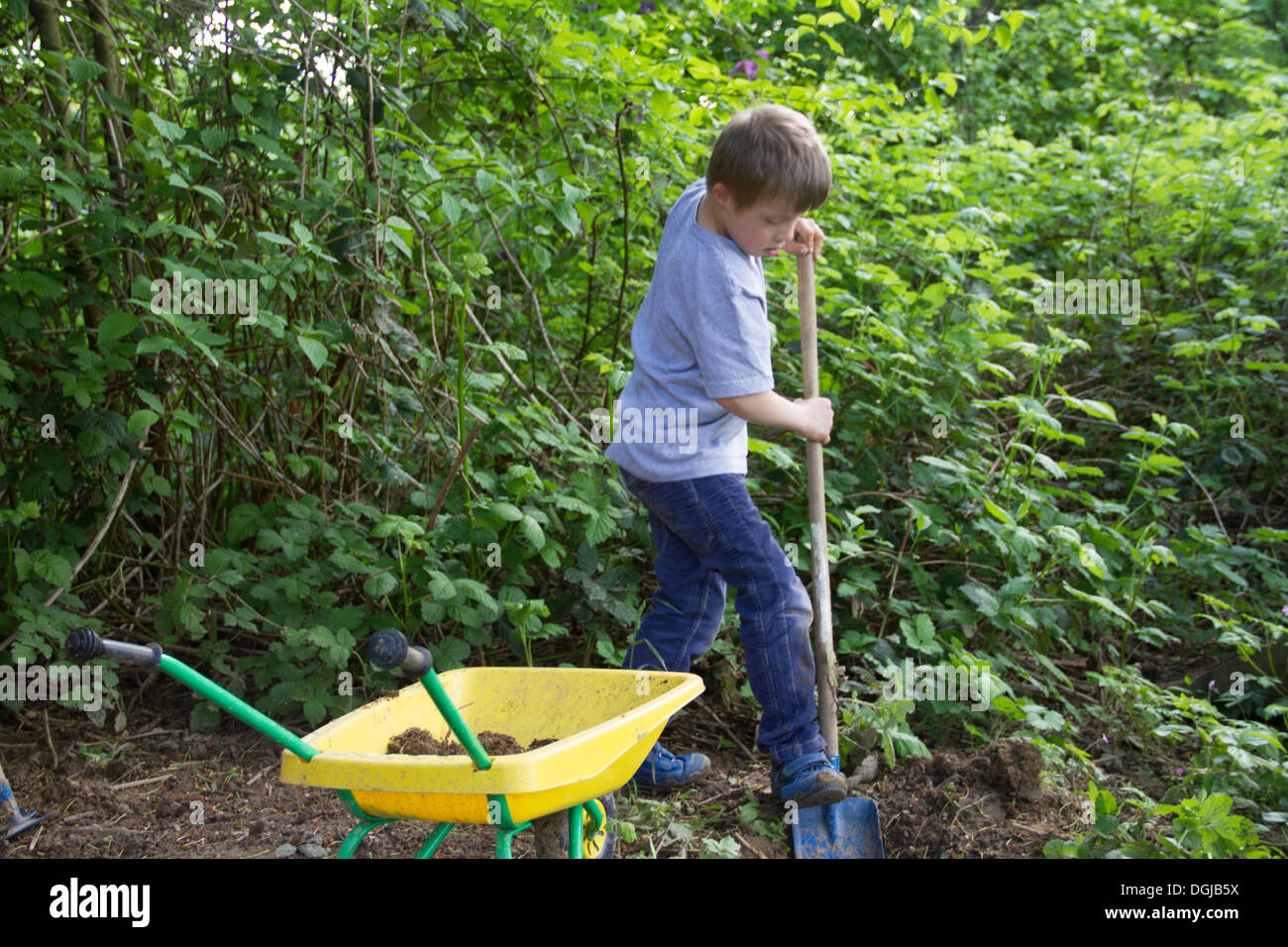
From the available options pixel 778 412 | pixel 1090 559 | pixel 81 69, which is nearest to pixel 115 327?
pixel 81 69

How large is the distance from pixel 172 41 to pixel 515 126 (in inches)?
44.8

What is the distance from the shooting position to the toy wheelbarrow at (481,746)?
1431 mm

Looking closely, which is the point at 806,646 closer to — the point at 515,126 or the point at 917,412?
the point at 917,412

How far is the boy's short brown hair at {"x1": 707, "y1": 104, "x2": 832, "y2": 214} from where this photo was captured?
7.20 feet

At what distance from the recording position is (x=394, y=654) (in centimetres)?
124

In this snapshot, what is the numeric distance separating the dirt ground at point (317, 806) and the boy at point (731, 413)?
241 millimetres

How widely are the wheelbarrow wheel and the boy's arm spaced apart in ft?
2.87

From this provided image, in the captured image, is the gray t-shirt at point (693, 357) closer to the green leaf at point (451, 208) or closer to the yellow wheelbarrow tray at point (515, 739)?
the yellow wheelbarrow tray at point (515, 739)

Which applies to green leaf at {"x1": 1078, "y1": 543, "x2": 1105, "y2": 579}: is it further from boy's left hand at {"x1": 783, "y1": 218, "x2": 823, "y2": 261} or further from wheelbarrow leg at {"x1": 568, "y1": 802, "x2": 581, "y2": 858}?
wheelbarrow leg at {"x1": 568, "y1": 802, "x2": 581, "y2": 858}

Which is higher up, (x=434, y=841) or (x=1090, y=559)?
(x=1090, y=559)

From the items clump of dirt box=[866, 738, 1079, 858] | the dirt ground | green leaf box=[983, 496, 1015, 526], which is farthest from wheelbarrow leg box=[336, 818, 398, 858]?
green leaf box=[983, 496, 1015, 526]

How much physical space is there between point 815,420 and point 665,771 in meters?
0.98

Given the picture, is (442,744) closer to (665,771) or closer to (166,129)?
(665,771)

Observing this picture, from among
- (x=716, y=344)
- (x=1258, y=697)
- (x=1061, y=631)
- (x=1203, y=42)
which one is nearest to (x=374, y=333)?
(x=716, y=344)
